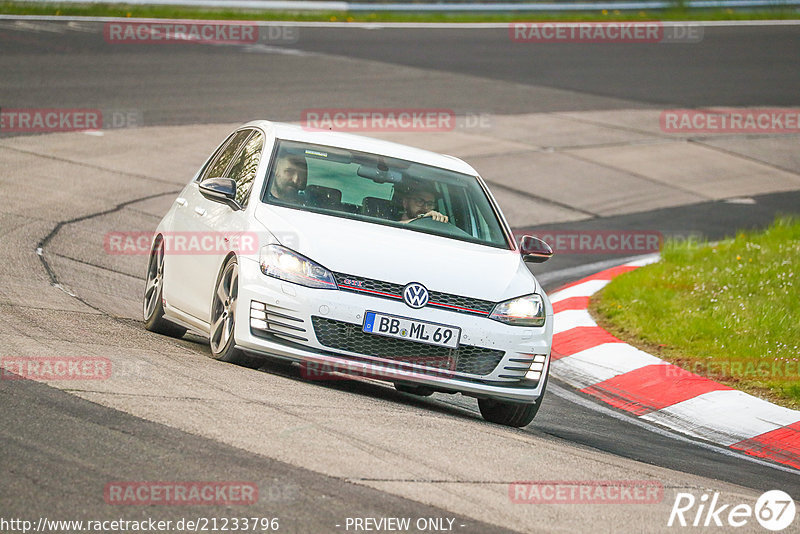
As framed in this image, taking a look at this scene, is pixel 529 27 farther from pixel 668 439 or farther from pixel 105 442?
pixel 105 442

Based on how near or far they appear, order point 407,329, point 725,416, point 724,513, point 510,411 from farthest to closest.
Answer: point 725,416 < point 510,411 < point 407,329 < point 724,513

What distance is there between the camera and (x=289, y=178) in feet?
25.9

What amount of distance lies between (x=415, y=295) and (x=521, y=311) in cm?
74

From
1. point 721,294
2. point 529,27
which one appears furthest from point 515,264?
point 529,27

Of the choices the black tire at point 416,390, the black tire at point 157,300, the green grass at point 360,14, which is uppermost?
the green grass at point 360,14

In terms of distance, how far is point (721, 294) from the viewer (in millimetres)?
11367

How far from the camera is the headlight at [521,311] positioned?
717 centimetres

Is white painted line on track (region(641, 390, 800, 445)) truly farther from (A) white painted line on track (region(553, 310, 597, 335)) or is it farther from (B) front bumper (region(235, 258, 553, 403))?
(A) white painted line on track (region(553, 310, 597, 335))

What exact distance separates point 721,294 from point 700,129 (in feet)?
38.8

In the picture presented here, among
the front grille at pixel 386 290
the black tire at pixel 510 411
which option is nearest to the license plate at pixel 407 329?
the front grille at pixel 386 290

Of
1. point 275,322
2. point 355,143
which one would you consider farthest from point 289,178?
point 275,322

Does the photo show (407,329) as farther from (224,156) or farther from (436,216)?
(224,156)

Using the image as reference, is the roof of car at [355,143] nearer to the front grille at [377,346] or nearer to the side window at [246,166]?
the side window at [246,166]

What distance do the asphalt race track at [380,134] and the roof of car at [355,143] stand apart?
1.62m
